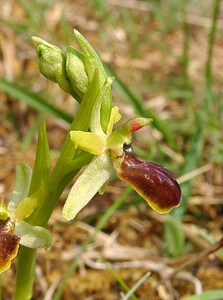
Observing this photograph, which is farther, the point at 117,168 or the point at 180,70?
the point at 180,70

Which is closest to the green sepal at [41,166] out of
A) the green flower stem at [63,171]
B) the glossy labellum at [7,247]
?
the green flower stem at [63,171]

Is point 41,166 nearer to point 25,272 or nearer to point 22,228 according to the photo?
point 22,228

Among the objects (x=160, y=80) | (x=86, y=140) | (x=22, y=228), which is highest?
(x=86, y=140)

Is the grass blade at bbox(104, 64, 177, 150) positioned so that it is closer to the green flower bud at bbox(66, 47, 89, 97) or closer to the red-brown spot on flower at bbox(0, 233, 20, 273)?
the green flower bud at bbox(66, 47, 89, 97)

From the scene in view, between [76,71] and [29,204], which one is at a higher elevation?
[76,71]

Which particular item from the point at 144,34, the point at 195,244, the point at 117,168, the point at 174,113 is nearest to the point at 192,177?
the point at 195,244

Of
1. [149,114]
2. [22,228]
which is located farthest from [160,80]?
[22,228]

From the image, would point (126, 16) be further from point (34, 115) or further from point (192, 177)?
point (192, 177)
